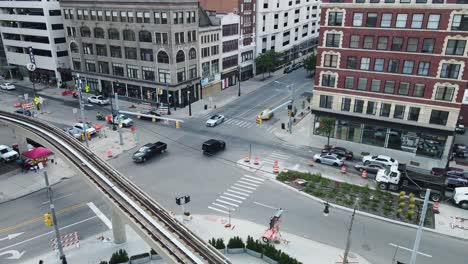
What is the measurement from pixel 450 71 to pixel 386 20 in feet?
32.1

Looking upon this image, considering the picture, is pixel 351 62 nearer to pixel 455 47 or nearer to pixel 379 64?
pixel 379 64

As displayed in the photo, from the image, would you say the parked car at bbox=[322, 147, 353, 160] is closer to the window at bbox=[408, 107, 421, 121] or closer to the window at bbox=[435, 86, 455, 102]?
the window at bbox=[408, 107, 421, 121]

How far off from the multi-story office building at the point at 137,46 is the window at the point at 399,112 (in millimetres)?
36330

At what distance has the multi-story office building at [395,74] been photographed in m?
42.5

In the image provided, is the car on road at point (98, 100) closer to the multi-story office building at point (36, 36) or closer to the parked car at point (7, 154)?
the multi-story office building at point (36, 36)

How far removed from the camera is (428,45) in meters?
43.3

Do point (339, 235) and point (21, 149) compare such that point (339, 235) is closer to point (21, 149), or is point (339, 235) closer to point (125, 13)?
point (21, 149)

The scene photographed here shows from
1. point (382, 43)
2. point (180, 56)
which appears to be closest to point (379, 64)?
point (382, 43)

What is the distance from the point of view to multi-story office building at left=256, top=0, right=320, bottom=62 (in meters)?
90.3

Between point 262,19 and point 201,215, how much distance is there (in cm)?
6581

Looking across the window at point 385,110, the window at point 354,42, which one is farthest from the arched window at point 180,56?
the window at point 385,110

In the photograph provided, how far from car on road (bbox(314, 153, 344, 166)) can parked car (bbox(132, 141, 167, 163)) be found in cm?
2064

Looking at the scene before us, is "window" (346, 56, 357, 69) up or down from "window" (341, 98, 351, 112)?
up

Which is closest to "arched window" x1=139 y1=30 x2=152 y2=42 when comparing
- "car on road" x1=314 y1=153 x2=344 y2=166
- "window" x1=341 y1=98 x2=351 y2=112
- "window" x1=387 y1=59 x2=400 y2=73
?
"window" x1=341 y1=98 x2=351 y2=112
